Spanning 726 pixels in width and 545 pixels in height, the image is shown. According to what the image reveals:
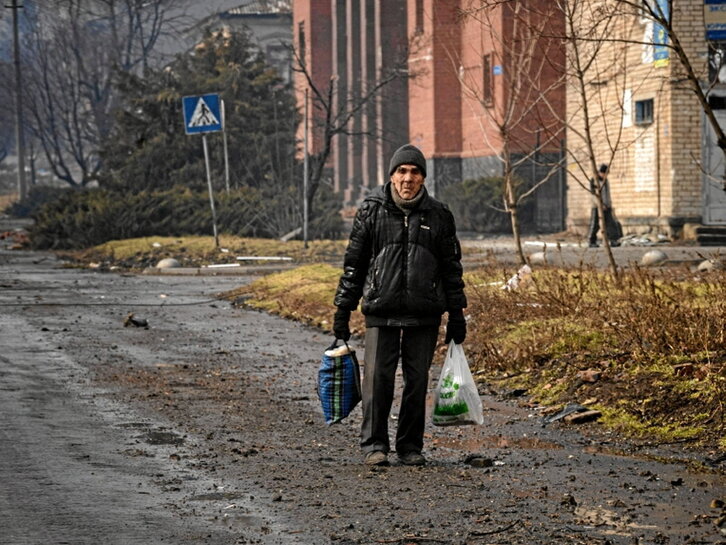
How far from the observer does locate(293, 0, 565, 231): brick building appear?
40.2 meters

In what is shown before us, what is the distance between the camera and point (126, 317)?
57.4 feet

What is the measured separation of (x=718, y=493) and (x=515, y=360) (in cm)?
478

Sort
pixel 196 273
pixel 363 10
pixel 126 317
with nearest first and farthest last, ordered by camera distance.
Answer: pixel 126 317 → pixel 196 273 → pixel 363 10

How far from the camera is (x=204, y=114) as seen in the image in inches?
1132

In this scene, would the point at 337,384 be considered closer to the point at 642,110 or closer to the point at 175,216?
the point at 642,110

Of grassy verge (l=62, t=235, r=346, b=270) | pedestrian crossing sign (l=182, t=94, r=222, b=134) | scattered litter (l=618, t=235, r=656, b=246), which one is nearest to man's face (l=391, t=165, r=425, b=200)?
grassy verge (l=62, t=235, r=346, b=270)

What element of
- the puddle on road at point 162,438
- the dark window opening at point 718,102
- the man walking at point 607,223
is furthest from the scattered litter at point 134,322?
the dark window opening at point 718,102

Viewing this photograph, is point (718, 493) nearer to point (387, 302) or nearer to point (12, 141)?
point (387, 302)

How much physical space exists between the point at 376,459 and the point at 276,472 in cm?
60

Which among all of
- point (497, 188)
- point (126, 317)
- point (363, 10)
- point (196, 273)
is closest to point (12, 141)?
point (363, 10)

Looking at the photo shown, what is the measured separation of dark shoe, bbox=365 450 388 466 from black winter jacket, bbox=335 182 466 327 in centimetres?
76

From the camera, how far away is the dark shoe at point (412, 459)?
26.8ft

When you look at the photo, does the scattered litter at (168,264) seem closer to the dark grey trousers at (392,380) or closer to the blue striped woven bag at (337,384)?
the blue striped woven bag at (337,384)

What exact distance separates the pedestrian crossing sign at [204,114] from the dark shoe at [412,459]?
20957 mm
